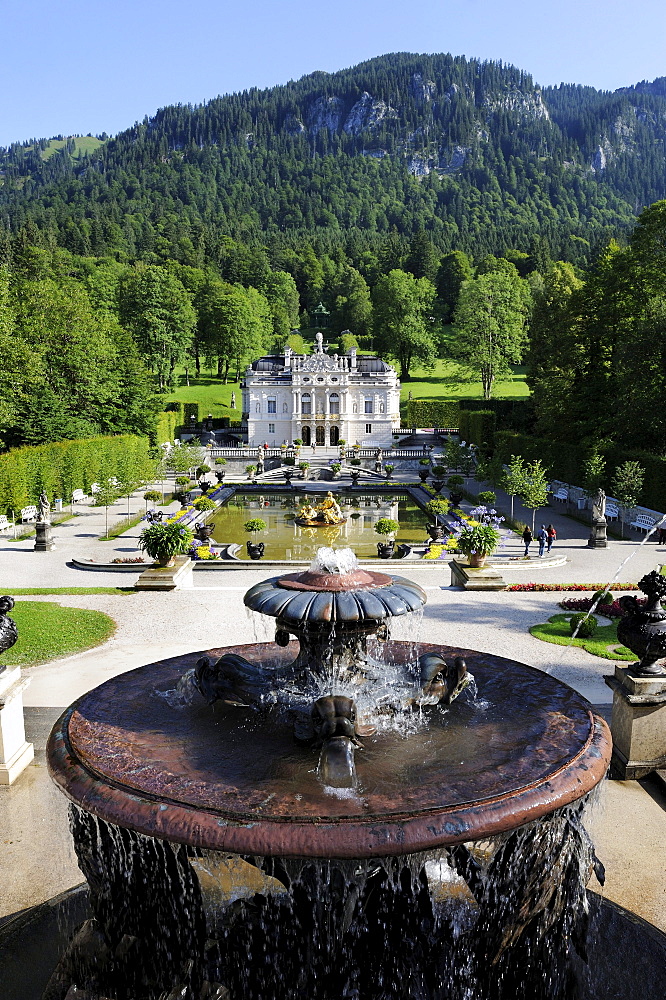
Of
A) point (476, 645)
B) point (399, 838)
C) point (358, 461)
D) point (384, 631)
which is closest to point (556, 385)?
point (358, 461)

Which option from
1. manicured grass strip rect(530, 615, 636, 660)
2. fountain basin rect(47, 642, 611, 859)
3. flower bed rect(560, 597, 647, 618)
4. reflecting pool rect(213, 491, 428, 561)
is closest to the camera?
fountain basin rect(47, 642, 611, 859)

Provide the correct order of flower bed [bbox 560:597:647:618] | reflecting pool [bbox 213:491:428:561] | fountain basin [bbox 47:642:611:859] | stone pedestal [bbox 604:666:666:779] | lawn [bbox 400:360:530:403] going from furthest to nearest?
lawn [bbox 400:360:530:403]
reflecting pool [bbox 213:491:428:561]
flower bed [bbox 560:597:647:618]
stone pedestal [bbox 604:666:666:779]
fountain basin [bbox 47:642:611:859]

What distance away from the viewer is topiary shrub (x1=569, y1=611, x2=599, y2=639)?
15453 millimetres

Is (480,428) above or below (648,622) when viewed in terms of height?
above

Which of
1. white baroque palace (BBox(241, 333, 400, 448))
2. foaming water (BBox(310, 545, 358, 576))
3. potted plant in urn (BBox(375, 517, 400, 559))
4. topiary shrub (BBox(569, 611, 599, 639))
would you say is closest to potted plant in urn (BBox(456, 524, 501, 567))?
topiary shrub (BBox(569, 611, 599, 639))

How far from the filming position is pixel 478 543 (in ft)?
67.6

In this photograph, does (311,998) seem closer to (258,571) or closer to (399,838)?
(399,838)

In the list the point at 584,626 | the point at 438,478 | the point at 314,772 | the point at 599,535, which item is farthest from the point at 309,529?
the point at 314,772

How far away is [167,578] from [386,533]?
14.9 meters

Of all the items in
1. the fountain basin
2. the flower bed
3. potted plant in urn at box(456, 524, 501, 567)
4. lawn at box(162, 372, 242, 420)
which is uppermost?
lawn at box(162, 372, 242, 420)

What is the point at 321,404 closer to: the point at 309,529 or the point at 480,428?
the point at 480,428

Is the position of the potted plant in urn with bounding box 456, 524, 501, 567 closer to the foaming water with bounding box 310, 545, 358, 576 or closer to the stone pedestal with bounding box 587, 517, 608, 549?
the stone pedestal with bounding box 587, 517, 608, 549

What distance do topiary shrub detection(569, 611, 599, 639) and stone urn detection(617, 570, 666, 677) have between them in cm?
654

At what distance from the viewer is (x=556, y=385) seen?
4641 cm
